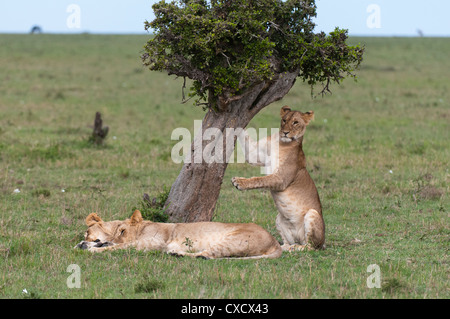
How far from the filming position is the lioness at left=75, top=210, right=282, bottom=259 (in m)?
8.73

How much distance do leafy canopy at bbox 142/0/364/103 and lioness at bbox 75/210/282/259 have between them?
1.97 m

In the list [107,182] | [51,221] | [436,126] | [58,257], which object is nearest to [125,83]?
[436,126]

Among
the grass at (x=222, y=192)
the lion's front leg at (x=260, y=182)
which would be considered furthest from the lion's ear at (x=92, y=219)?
the lion's front leg at (x=260, y=182)

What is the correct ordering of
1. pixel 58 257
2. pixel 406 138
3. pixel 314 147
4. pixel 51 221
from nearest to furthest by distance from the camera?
pixel 58 257 → pixel 51 221 → pixel 314 147 → pixel 406 138

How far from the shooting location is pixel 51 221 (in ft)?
36.5

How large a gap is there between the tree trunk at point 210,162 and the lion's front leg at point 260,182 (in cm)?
92

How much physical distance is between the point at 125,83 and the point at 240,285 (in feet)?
100

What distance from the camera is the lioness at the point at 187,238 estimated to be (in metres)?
8.73

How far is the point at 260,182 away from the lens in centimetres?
922

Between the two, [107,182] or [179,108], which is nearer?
[107,182]

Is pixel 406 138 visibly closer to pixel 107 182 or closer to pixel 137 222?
pixel 107 182

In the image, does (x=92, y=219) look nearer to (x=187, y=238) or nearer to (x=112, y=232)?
(x=112, y=232)

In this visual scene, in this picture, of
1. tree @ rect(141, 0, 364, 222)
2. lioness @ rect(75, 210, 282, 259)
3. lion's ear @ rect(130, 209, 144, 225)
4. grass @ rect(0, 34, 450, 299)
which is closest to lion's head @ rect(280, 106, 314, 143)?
tree @ rect(141, 0, 364, 222)

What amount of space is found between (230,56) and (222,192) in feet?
15.3
